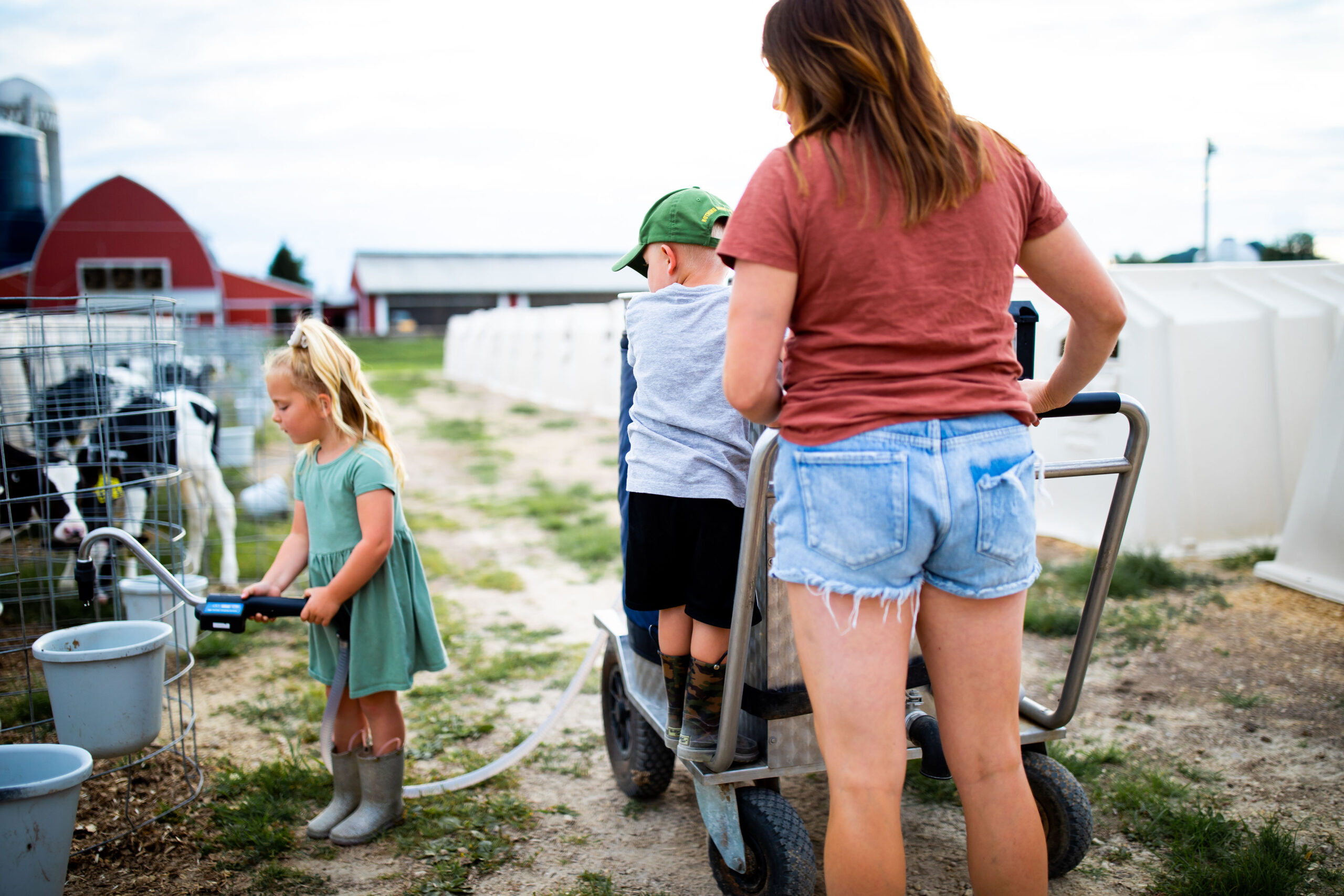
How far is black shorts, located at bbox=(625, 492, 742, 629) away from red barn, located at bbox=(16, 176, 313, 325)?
23416 mm

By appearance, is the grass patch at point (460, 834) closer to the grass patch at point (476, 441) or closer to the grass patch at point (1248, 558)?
the grass patch at point (1248, 558)

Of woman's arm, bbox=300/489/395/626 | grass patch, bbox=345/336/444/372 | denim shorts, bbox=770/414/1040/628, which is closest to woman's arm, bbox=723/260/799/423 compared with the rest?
denim shorts, bbox=770/414/1040/628

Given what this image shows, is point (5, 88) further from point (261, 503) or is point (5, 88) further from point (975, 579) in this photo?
point (975, 579)

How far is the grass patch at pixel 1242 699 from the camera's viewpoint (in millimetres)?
3389

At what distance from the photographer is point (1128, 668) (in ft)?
12.6

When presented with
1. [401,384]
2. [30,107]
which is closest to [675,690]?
[30,107]

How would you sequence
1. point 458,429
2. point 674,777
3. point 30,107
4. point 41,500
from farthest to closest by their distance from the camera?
point 30,107 → point 458,429 → point 41,500 → point 674,777

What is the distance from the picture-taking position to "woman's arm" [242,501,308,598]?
8.18 feet

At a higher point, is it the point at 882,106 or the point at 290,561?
the point at 882,106

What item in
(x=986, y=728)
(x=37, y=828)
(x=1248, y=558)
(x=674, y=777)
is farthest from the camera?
(x=1248, y=558)

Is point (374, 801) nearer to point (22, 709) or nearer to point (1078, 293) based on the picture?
point (22, 709)

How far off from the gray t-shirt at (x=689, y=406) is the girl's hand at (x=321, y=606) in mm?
930

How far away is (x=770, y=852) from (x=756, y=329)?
131 centimetres

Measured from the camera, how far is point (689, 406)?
203 centimetres
